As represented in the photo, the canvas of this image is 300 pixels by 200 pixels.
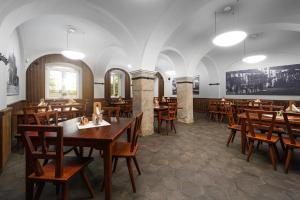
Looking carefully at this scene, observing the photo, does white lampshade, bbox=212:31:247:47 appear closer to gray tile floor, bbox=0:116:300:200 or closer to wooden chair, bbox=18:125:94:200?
gray tile floor, bbox=0:116:300:200

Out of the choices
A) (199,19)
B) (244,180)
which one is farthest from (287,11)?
(244,180)

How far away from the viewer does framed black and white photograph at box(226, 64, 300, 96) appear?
6.48 meters

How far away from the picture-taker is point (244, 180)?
2.14m

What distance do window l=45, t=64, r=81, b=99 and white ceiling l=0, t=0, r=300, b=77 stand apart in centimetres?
98

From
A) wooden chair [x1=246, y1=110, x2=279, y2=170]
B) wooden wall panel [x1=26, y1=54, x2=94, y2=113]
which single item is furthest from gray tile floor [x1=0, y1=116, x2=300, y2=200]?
A: wooden wall panel [x1=26, y1=54, x2=94, y2=113]

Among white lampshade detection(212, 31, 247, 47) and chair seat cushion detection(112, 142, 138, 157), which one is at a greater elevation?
white lampshade detection(212, 31, 247, 47)

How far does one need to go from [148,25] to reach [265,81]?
21.3ft

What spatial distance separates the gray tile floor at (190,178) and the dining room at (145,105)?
2cm

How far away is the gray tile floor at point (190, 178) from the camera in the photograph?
1832 mm

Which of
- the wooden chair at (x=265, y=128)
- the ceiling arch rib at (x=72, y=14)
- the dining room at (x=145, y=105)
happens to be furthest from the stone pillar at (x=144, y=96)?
the wooden chair at (x=265, y=128)

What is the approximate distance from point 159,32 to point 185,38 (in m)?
1.55

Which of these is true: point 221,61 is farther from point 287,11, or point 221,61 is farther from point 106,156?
point 106,156

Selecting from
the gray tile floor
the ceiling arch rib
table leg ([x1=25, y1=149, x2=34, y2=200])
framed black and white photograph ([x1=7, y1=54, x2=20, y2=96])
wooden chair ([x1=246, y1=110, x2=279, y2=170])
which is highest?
the ceiling arch rib

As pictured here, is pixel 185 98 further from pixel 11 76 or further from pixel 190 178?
pixel 11 76
